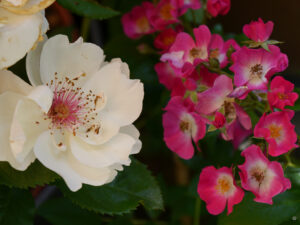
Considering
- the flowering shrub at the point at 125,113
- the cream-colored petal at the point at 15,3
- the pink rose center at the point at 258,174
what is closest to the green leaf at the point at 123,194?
the flowering shrub at the point at 125,113

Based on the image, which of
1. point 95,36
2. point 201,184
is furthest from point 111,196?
point 95,36

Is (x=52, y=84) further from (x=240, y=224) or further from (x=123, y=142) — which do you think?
(x=240, y=224)

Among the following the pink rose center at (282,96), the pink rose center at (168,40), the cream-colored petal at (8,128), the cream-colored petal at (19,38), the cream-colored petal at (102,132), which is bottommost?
the pink rose center at (168,40)

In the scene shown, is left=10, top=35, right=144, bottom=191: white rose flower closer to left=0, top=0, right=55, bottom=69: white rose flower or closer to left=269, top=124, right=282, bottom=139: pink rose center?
left=0, top=0, right=55, bottom=69: white rose flower

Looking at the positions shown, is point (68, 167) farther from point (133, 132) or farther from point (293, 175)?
point (293, 175)

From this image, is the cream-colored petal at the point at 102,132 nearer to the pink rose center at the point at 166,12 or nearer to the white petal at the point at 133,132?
the white petal at the point at 133,132

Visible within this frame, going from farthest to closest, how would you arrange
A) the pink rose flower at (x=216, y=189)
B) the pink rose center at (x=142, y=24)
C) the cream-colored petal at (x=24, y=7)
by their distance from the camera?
the pink rose center at (x=142, y=24)
the pink rose flower at (x=216, y=189)
the cream-colored petal at (x=24, y=7)
